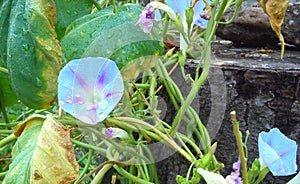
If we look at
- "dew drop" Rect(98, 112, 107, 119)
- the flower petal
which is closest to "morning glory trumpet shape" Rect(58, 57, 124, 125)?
"dew drop" Rect(98, 112, 107, 119)

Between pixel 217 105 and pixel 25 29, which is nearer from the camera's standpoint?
pixel 25 29

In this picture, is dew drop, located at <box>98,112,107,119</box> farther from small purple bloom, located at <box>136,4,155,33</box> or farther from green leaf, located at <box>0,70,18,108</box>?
green leaf, located at <box>0,70,18,108</box>

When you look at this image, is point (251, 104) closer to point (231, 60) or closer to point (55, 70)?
point (231, 60)

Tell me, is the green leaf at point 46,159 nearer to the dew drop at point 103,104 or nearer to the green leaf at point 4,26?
the dew drop at point 103,104

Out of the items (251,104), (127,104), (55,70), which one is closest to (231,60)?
(251,104)

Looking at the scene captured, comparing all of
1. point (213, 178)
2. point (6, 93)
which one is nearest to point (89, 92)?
point (213, 178)

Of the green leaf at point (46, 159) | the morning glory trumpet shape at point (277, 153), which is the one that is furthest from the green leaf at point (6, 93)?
the morning glory trumpet shape at point (277, 153)

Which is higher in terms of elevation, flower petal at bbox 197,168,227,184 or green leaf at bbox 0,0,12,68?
green leaf at bbox 0,0,12,68
